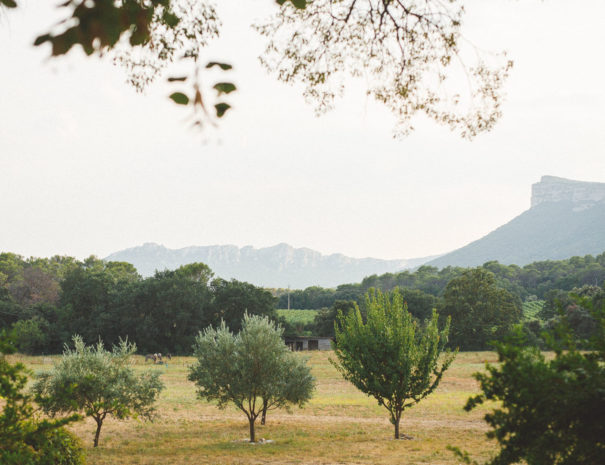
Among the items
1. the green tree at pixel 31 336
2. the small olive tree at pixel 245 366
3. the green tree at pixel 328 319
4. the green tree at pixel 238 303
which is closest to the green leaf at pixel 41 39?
the small olive tree at pixel 245 366

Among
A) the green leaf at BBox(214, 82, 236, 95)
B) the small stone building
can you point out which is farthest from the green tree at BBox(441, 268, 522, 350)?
the green leaf at BBox(214, 82, 236, 95)

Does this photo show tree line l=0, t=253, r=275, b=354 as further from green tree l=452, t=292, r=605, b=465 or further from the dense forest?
green tree l=452, t=292, r=605, b=465

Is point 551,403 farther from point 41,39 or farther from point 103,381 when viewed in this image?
point 103,381

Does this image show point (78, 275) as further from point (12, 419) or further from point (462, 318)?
point (12, 419)

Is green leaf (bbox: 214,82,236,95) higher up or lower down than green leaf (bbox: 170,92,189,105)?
higher up

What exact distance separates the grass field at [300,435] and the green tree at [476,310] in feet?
124

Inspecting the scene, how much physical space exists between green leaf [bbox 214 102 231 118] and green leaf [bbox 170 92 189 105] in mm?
302

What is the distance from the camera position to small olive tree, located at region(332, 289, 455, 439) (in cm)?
1839

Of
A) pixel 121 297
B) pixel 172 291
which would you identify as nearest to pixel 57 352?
pixel 121 297

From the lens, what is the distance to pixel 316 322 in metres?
81.5

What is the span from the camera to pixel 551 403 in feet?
12.3

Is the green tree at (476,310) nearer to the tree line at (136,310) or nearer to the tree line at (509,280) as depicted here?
the tree line at (136,310)

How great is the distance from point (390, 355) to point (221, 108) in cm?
1654

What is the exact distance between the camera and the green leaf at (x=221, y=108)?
10.2 ft
